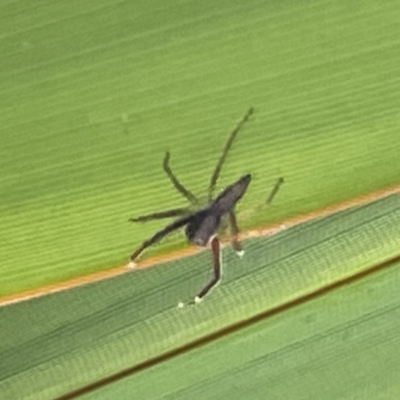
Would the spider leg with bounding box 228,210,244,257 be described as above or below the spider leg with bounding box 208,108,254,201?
below

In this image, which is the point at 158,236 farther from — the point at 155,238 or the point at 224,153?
the point at 224,153

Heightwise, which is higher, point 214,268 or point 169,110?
point 169,110

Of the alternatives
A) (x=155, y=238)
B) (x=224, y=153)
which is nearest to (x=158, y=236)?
(x=155, y=238)

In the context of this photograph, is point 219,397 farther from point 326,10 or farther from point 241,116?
point 326,10

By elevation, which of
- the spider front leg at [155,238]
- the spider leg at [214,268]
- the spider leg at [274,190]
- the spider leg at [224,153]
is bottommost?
the spider leg at [214,268]

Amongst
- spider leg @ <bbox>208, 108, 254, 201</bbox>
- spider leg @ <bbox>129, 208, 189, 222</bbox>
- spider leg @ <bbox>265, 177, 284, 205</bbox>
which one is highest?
spider leg @ <bbox>208, 108, 254, 201</bbox>
